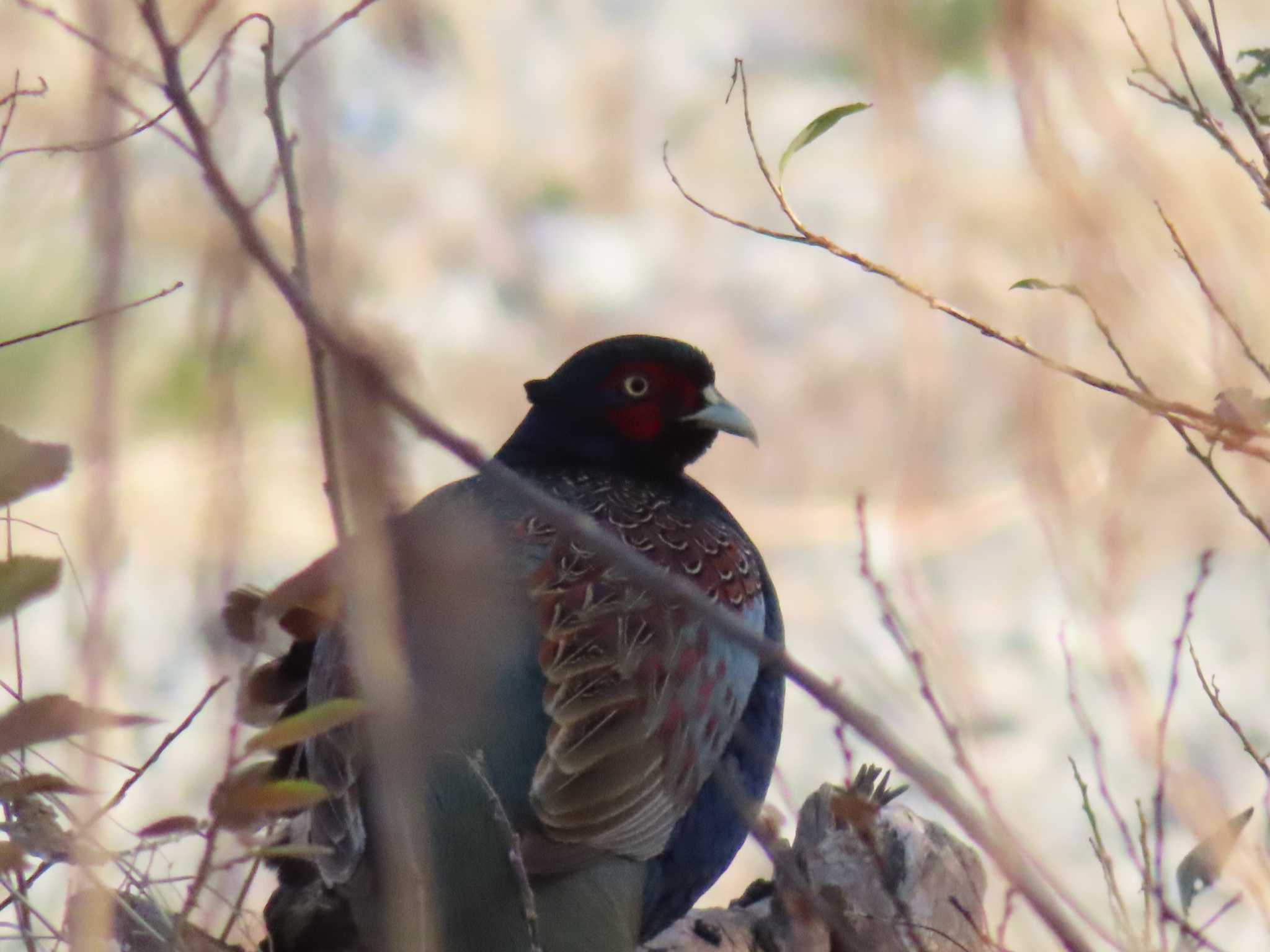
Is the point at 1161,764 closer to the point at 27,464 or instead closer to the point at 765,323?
the point at 27,464

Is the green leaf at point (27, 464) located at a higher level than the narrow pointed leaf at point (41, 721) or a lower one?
higher

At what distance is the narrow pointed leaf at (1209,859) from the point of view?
2139mm

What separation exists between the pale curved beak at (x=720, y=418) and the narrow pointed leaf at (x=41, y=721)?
244 centimetres

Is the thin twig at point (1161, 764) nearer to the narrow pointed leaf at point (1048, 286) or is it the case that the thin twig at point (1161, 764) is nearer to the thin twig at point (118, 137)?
the narrow pointed leaf at point (1048, 286)

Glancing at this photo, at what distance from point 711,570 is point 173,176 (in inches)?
56.5

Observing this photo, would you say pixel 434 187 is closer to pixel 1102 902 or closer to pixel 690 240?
pixel 690 240

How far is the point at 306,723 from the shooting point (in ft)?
5.81

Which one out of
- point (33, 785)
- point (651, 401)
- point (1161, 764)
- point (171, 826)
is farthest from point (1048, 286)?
point (651, 401)

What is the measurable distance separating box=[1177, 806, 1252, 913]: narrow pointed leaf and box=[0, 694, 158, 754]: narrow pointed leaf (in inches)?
49.1

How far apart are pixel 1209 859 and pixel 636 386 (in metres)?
2.17

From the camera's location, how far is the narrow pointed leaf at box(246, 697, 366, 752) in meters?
1.75

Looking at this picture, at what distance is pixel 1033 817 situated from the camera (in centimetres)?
596

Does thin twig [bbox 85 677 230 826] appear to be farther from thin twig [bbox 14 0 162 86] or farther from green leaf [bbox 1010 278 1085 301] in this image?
green leaf [bbox 1010 278 1085 301]

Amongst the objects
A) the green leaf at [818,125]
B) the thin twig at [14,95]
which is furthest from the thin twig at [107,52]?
the green leaf at [818,125]
